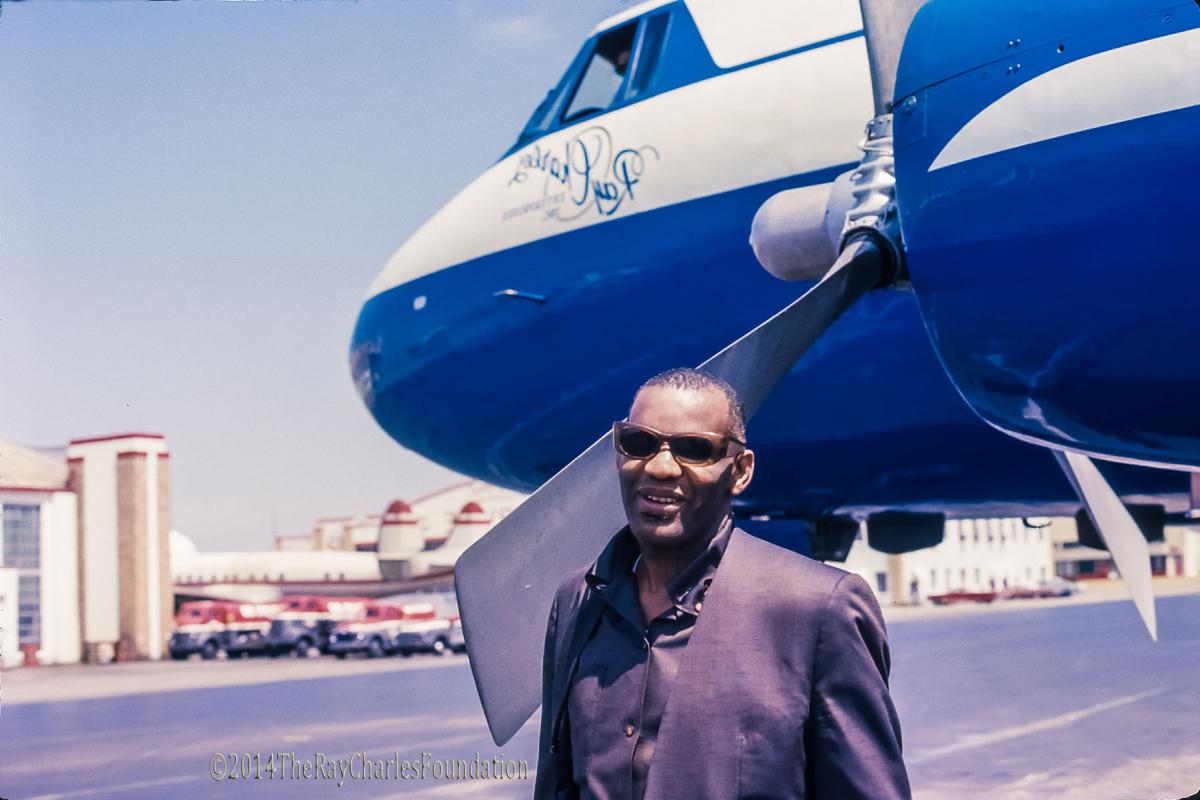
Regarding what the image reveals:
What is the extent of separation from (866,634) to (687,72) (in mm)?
6090

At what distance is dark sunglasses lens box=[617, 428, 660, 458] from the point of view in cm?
238

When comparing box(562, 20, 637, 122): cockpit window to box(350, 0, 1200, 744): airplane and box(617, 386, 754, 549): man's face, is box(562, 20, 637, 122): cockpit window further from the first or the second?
box(617, 386, 754, 549): man's face

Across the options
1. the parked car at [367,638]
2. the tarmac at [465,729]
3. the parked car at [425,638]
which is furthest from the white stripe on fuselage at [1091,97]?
the parked car at [367,638]

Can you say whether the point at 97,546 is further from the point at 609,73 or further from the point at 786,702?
the point at 786,702

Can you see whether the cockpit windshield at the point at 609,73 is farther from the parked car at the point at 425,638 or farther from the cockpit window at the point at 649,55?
the parked car at the point at 425,638

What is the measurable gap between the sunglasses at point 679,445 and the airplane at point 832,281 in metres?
2.47

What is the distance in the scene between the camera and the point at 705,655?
2246 mm

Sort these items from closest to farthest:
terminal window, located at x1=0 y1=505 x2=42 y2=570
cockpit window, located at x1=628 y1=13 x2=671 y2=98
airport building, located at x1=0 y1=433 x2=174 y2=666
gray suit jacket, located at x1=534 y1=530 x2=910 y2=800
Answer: gray suit jacket, located at x1=534 y1=530 x2=910 y2=800 → cockpit window, located at x1=628 y1=13 x2=671 y2=98 → terminal window, located at x1=0 y1=505 x2=42 y2=570 → airport building, located at x1=0 y1=433 x2=174 y2=666

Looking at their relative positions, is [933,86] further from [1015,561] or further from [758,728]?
[1015,561]

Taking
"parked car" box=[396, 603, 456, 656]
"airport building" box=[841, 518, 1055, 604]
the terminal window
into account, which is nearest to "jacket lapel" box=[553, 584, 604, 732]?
"parked car" box=[396, 603, 456, 656]

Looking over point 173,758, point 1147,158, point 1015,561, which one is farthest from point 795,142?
point 1015,561

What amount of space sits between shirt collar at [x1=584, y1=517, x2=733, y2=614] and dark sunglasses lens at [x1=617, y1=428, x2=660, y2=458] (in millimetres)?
173

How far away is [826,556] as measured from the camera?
9125 mm

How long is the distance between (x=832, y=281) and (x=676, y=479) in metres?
3.36
